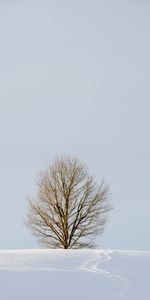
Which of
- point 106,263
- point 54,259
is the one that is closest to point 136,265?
point 106,263

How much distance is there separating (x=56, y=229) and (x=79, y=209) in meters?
2.07

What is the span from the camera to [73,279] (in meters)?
10.8

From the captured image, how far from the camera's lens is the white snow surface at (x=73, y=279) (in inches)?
343

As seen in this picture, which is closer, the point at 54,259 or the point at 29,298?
the point at 29,298

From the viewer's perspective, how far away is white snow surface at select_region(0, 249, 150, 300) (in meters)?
8.71

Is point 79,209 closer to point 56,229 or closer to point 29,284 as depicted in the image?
point 56,229

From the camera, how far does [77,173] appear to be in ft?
112

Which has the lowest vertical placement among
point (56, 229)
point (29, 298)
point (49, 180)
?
point (29, 298)

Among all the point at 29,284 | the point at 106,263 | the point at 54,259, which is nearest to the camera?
the point at 29,284

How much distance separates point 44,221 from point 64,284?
23.0m

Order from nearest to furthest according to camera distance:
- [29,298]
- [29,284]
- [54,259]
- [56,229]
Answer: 1. [29,298]
2. [29,284]
3. [54,259]
4. [56,229]

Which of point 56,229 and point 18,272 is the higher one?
point 56,229

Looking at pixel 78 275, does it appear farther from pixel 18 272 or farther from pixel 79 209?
pixel 79 209

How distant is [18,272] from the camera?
11.9 meters
